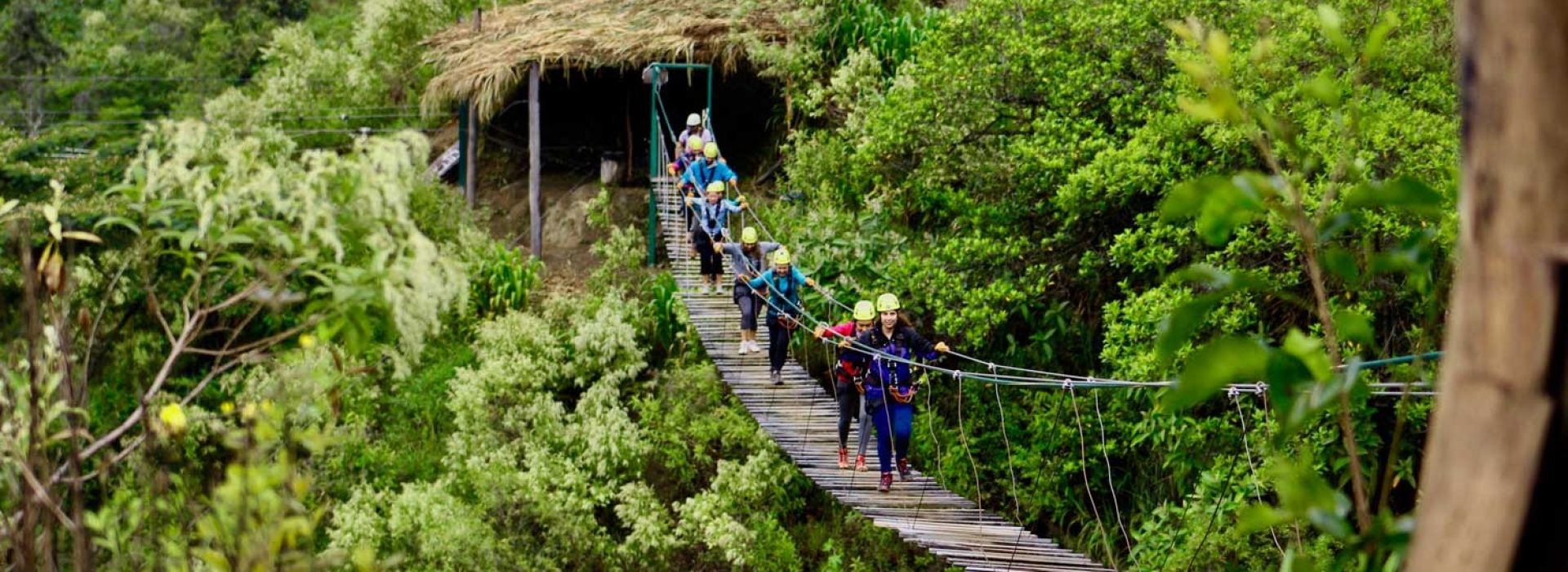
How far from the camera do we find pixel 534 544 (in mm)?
7566

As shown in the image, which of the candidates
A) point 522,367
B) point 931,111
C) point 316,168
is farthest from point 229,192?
point 522,367

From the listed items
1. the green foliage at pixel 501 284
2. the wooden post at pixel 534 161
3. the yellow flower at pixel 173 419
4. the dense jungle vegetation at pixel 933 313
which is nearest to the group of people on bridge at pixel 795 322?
the dense jungle vegetation at pixel 933 313

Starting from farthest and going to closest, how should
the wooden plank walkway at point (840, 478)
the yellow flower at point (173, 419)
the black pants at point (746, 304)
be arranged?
1. the black pants at point (746, 304)
2. the wooden plank walkway at point (840, 478)
3. the yellow flower at point (173, 419)

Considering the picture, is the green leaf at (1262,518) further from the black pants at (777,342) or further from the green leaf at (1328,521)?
the black pants at (777,342)

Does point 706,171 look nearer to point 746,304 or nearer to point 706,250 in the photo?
point 706,250

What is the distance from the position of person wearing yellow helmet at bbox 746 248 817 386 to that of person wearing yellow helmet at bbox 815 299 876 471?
700mm

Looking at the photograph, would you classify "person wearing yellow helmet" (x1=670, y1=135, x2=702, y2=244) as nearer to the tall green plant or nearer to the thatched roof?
the thatched roof

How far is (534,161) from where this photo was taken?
34.3 ft

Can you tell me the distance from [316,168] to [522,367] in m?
6.56

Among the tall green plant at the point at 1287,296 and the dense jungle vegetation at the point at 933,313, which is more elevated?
the tall green plant at the point at 1287,296

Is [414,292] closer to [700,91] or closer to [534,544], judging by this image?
[534,544]

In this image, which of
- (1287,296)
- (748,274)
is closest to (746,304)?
(748,274)

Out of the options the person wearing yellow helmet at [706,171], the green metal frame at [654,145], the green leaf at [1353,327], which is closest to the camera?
the green leaf at [1353,327]

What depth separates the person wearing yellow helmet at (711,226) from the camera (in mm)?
8109
